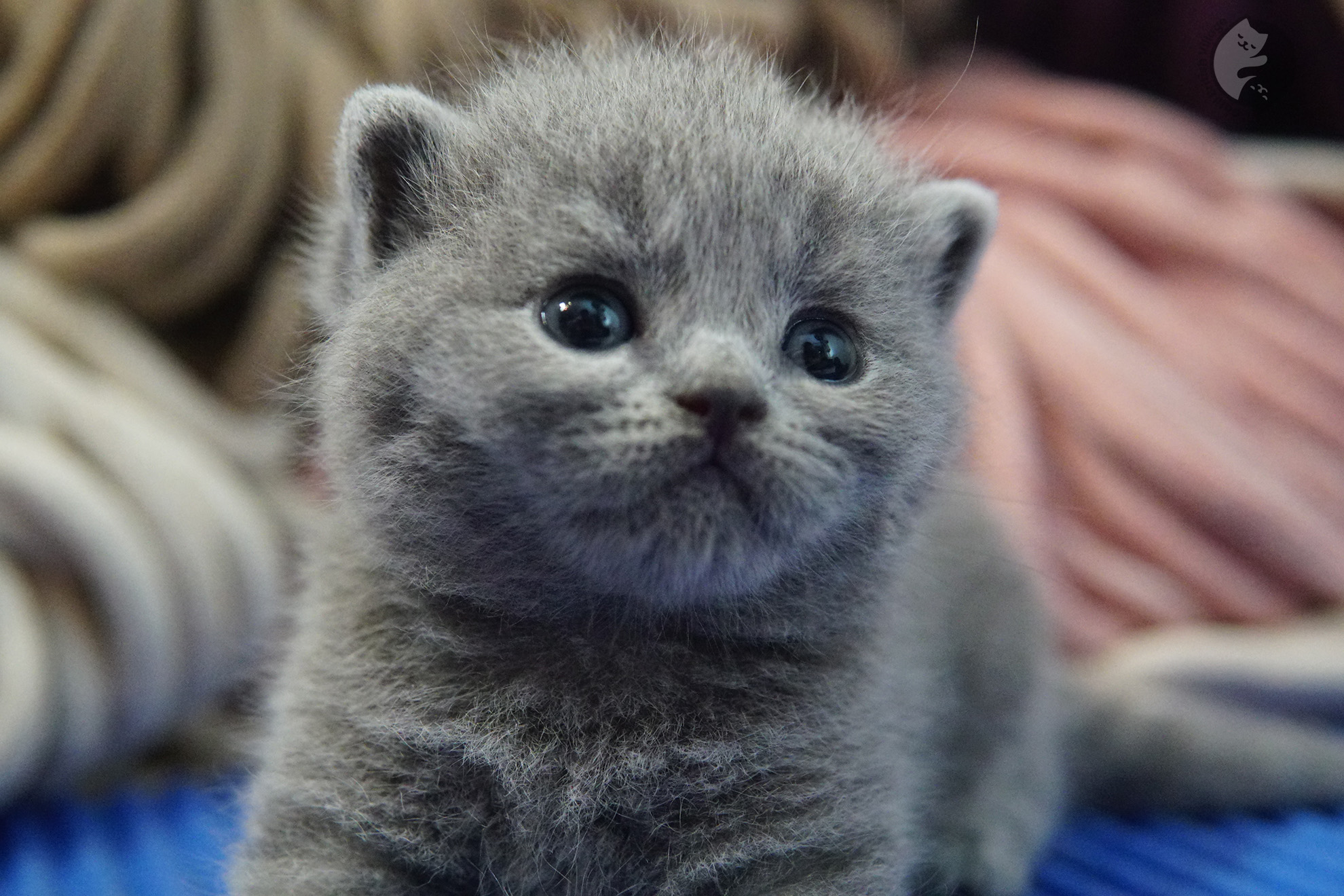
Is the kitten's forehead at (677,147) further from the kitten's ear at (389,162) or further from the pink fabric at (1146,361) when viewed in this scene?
the pink fabric at (1146,361)

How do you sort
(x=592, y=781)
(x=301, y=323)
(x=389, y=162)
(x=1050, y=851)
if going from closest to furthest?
(x=592, y=781)
(x=389, y=162)
(x=301, y=323)
(x=1050, y=851)

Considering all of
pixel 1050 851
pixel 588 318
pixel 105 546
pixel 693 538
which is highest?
pixel 588 318

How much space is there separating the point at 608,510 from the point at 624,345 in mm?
128

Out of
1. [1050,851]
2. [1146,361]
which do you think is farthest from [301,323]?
[1146,361]

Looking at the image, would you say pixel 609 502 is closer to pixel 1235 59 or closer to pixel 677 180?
pixel 677 180

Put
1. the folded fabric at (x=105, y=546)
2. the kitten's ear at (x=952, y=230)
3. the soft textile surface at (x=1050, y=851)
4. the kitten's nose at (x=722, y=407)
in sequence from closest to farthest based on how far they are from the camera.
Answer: the kitten's nose at (x=722, y=407), the kitten's ear at (x=952, y=230), the soft textile surface at (x=1050, y=851), the folded fabric at (x=105, y=546)

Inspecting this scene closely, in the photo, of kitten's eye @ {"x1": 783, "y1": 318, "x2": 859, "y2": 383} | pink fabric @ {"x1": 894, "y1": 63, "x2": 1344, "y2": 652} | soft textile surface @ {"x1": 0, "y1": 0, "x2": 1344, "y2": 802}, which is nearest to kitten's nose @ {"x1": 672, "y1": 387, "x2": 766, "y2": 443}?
kitten's eye @ {"x1": 783, "y1": 318, "x2": 859, "y2": 383}

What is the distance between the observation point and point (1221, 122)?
2.37m

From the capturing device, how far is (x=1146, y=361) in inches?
77.6

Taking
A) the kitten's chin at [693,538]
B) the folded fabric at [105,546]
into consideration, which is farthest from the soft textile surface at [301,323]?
the kitten's chin at [693,538]

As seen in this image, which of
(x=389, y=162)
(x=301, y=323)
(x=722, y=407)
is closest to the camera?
(x=722, y=407)

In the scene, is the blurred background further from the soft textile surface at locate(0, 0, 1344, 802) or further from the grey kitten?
the grey kitten

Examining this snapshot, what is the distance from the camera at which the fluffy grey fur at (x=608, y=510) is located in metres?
0.81

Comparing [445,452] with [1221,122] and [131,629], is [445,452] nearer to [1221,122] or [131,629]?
[131,629]
